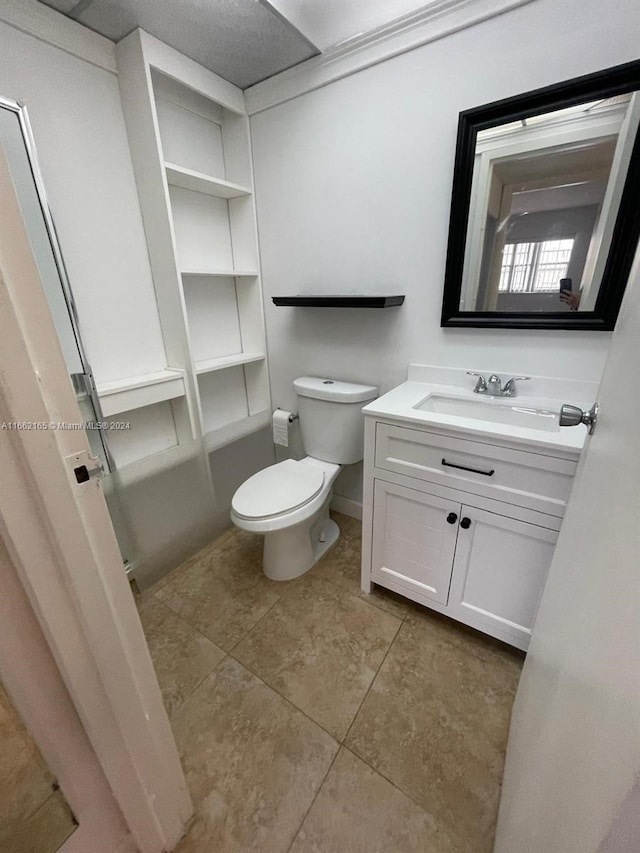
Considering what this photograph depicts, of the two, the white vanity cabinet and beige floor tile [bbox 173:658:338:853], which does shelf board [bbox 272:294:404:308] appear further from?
beige floor tile [bbox 173:658:338:853]

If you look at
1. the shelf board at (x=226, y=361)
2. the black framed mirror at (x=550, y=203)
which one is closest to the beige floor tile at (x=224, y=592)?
the shelf board at (x=226, y=361)

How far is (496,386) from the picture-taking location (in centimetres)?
137

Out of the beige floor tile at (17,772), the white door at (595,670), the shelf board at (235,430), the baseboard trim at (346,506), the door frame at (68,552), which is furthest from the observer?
the baseboard trim at (346,506)

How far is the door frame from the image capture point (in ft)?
1.46

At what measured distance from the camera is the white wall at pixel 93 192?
118cm

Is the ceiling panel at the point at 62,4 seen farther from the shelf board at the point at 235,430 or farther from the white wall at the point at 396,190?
the shelf board at the point at 235,430

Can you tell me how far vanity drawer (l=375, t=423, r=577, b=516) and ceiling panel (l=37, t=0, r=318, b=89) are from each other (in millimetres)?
1492

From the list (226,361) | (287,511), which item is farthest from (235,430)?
(287,511)

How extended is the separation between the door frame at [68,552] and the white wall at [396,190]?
136cm

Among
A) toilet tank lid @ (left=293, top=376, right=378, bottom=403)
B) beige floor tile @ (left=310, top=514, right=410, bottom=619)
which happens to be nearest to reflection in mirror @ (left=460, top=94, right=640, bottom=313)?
toilet tank lid @ (left=293, top=376, right=378, bottom=403)

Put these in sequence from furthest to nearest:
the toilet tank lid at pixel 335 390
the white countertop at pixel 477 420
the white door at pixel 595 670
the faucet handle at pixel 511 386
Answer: the toilet tank lid at pixel 335 390
the faucet handle at pixel 511 386
the white countertop at pixel 477 420
the white door at pixel 595 670

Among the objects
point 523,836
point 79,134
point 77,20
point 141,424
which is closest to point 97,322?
point 141,424

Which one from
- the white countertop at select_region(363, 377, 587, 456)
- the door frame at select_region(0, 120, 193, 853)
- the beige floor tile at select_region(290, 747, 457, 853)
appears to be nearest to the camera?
the door frame at select_region(0, 120, 193, 853)

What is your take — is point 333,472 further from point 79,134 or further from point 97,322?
point 79,134
